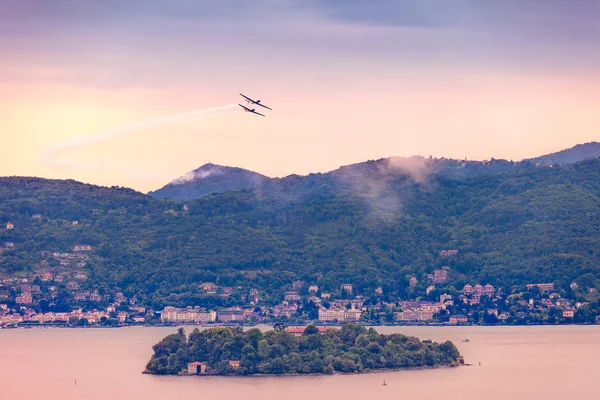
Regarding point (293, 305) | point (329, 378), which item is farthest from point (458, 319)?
point (329, 378)

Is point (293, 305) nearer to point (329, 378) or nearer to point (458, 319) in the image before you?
point (458, 319)

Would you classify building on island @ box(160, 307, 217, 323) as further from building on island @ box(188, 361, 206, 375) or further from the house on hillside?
building on island @ box(188, 361, 206, 375)

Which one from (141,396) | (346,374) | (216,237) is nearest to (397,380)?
(346,374)

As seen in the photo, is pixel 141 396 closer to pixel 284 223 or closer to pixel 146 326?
pixel 146 326

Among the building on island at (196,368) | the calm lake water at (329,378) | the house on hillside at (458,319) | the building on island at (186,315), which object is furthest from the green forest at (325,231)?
the building on island at (196,368)

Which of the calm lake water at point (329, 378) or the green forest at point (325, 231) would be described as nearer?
the calm lake water at point (329, 378)

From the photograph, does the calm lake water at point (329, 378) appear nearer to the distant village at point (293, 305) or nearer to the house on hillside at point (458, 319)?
the house on hillside at point (458, 319)
